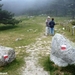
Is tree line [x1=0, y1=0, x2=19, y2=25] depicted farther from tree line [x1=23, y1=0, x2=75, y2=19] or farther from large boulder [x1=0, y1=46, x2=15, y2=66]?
tree line [x1=23, y1=0, x2=75, y2=19]

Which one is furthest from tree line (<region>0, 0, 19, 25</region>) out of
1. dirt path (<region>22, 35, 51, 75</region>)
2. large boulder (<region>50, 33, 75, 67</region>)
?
large boulder (<region>50, 33, 75, 67</region>)

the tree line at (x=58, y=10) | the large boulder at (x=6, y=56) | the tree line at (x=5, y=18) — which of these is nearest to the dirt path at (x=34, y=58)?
the large boulder at (x=6, y=56)

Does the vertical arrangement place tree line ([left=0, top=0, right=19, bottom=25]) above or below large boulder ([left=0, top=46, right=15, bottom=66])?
above

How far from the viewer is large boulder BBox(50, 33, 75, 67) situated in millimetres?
12039

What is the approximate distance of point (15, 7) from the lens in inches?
3777

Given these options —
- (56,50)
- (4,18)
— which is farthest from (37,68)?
(4,18)

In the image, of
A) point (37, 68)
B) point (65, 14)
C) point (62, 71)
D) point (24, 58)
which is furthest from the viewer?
point (65, 14)

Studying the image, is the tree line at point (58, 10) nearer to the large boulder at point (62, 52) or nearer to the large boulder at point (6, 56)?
the large boulder at point (62, 52)

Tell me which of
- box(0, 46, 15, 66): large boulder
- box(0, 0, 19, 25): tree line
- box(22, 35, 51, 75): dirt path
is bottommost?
box(22, 35, 51, 75): dirt path

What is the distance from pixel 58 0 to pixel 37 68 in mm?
81812

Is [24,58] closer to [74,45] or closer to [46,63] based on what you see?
[46,63]

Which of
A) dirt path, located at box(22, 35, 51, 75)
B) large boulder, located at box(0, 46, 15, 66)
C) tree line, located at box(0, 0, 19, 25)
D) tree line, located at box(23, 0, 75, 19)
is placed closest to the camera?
dirt path, located at box(22, 35, 51, 75)

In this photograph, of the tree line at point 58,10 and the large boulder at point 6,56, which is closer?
the large boulder at point 6,56

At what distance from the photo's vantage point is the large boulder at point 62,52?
39.5 ft
